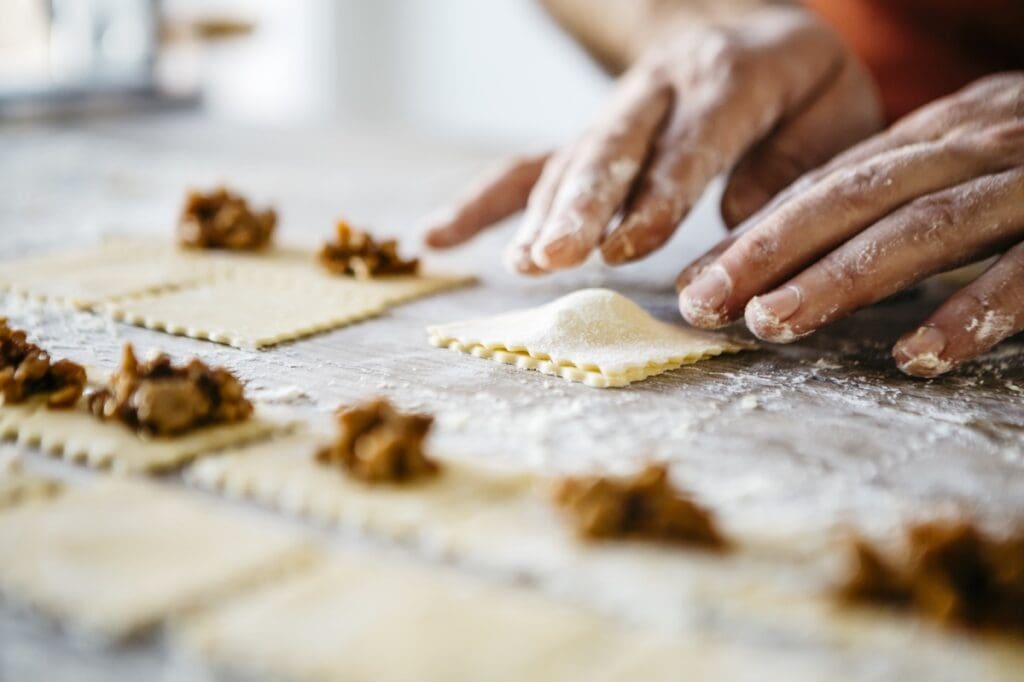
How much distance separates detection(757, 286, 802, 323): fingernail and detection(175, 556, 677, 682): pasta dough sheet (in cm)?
68

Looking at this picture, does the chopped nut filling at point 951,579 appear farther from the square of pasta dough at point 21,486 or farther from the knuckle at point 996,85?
the knuckle at point 996,85

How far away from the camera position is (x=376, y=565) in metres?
0.83

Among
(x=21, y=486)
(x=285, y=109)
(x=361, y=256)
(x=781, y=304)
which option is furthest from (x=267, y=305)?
(x=285, y=109)

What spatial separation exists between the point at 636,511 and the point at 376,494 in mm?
245

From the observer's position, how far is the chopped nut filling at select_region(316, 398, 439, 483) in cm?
95

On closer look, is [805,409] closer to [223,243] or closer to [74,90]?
[223,243]

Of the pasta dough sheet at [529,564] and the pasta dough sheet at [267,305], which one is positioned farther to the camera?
the pasta dough sheet at [267,305]

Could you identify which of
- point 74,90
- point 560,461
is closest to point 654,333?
point 560,461

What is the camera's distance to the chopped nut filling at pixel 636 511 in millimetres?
857

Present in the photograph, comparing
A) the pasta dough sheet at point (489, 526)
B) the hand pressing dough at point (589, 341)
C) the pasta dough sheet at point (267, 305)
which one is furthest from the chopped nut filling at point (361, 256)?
the pasta dough sheet at point (489, 526)

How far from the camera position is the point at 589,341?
1361 millimetres

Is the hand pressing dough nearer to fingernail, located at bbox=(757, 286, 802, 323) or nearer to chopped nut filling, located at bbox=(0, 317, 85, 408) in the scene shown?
fingernail, located at bbox=(757, 286, 802, 323)

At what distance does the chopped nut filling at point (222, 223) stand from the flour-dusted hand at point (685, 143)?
357 millimetres

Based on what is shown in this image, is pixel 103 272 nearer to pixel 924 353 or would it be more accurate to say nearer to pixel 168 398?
pixel 168 398
